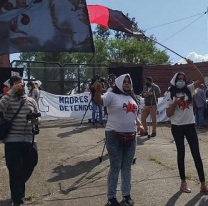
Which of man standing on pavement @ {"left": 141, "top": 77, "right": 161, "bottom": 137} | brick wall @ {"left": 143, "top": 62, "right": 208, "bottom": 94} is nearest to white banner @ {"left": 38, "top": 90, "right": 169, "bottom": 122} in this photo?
man standing on pavement @ {"left": 141, "top": 77, "right": 161, "bottom": 137}

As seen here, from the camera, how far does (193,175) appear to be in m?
7.14

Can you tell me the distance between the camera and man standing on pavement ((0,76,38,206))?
5.53 metres

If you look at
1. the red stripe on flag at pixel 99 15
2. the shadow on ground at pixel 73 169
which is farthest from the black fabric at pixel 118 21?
the shadow on ground at pixel 73 169

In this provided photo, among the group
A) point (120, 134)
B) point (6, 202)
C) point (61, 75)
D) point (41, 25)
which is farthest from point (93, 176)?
point (61, 75)

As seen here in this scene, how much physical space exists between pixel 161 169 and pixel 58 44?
10.1ft

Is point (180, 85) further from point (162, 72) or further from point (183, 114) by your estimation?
point (162, 72)

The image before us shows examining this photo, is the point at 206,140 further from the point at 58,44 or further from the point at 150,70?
the point at 150,70

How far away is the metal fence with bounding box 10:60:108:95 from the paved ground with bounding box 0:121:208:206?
913 cm

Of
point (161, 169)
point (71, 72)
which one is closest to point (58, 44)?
point (161, 169)

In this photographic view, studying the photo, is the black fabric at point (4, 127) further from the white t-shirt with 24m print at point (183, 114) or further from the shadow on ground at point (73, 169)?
the white t-shirt with 24m print at point (183, 114)

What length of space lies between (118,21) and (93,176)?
11.2 ft

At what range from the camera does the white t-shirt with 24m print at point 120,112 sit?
550 cm

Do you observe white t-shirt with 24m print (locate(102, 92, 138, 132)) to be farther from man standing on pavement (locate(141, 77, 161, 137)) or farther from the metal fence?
the metal fence

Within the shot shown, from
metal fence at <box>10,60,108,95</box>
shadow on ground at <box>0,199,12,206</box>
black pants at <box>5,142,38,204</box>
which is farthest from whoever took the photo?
metal fence at <box>10,60,108,95</box>
